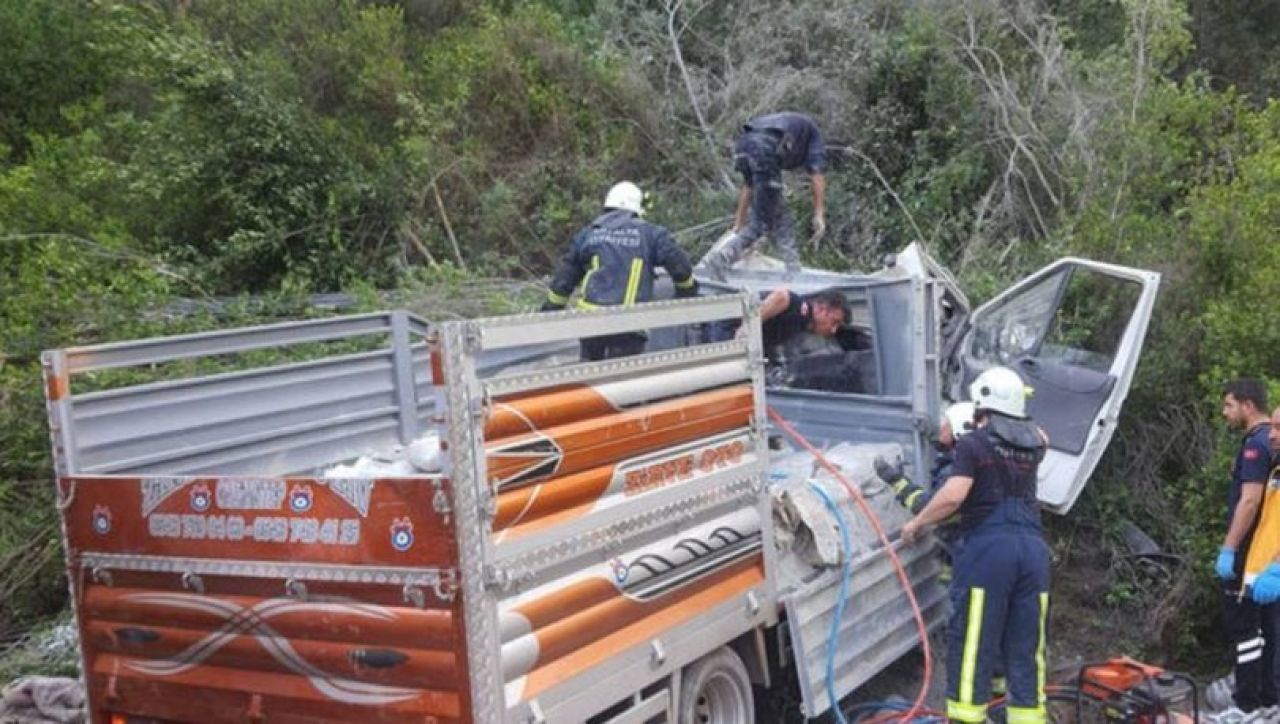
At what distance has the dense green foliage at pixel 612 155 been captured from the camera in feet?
26.3

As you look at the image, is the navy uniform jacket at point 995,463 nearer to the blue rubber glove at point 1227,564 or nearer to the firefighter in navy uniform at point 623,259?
the blue rubber glove at point 1227,564

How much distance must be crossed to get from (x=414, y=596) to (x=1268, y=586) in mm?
4410

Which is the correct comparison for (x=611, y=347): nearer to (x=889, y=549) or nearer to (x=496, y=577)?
(x=889, y=549)


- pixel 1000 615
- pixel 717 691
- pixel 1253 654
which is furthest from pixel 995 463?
pixel 1253 654

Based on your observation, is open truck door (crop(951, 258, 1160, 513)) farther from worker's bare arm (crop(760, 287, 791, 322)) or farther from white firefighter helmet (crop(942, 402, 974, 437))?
worker's bare arm (crop(760, 287, 791, 322))

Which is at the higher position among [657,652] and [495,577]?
[495,577]

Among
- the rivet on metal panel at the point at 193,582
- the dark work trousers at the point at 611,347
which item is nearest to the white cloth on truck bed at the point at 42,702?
the rivet on metal panel at the point at 193,582

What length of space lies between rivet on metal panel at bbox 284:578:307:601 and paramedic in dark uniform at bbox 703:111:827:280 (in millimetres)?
4412

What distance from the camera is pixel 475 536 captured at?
11.2ft

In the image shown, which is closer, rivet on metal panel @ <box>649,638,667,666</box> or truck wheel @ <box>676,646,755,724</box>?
rivet on metal panel @ <box>649,638,667,666</box>

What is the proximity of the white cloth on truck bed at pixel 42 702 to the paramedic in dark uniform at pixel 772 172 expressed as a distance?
176 inches

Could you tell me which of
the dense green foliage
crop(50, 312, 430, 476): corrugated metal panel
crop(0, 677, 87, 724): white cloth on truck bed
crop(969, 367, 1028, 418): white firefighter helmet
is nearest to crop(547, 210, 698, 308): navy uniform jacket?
crop(50, 312, 430, 476): corrugated metal panel

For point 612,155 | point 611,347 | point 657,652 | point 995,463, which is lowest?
point 657,652

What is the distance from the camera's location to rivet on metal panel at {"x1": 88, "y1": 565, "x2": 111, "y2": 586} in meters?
4.05
